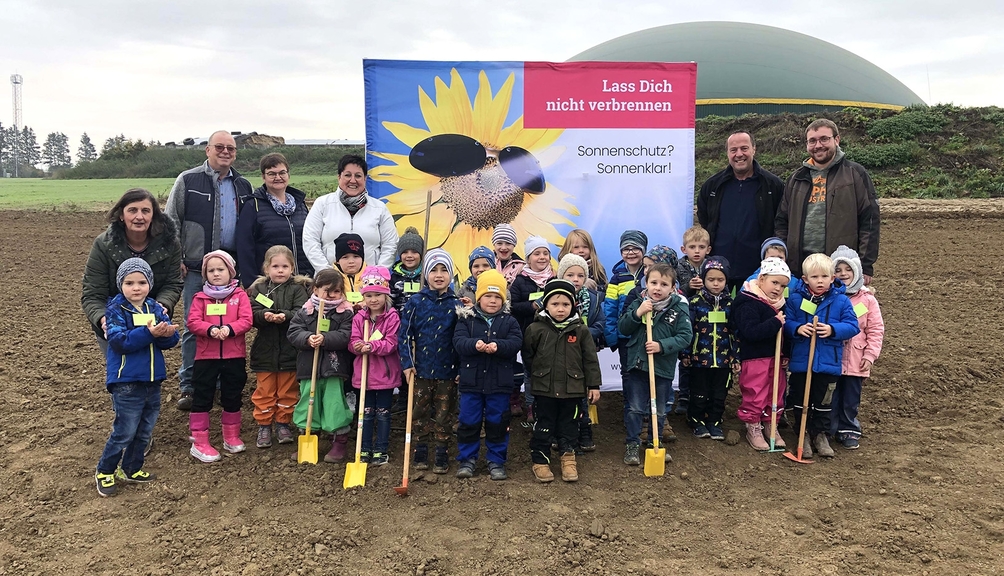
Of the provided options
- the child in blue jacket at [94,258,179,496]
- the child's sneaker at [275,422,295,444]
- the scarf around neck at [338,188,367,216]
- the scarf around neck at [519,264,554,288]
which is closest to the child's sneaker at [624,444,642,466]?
the scarf around neck at [519,264,554,288]

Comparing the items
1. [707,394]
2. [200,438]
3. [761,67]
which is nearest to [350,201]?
[200,438]

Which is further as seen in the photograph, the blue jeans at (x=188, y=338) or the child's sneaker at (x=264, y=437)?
the blue jeans at (x=188, y=338)

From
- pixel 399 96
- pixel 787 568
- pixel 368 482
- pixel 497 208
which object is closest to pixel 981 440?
pixel 787 568

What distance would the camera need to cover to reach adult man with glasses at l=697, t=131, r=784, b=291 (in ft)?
17.7

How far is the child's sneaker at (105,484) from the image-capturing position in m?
4.05

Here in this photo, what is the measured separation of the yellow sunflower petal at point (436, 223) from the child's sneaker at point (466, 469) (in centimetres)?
213

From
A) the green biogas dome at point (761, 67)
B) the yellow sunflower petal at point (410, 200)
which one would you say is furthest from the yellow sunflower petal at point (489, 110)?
the green biogas dome at point (761, 67)

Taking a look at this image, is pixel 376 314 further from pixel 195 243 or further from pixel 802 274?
pixel 802 274

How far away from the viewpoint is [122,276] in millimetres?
4074

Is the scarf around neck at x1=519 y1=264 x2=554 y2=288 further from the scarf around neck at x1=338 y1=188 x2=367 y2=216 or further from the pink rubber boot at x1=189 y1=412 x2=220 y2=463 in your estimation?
the pink rubber boot at x1=189 y1=412 x2=220 y2=463

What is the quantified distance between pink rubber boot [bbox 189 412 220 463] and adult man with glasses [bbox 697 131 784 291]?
14.4ft

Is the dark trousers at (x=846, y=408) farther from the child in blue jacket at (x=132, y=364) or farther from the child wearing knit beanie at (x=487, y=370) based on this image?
the child in blue jacket at (x=132, y=364)

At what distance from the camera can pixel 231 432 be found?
4738mm

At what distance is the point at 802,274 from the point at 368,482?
3733 mm
